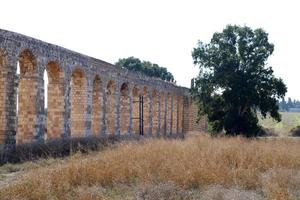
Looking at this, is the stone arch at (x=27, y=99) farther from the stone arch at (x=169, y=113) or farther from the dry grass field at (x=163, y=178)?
the stone arch at (x=169, y=113)

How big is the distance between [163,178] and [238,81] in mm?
18554

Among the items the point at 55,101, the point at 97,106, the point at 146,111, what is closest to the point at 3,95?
Answer: the point at 55,101

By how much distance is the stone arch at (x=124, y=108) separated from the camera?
2707 cm

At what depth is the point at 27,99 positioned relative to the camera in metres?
16.8

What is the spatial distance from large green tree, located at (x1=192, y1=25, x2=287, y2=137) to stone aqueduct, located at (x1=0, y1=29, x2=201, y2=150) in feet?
14.8

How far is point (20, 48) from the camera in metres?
15.2

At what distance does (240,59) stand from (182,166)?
18611 mm

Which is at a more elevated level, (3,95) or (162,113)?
(3,95)

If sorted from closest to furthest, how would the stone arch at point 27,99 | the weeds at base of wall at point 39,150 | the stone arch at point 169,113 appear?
the weeds at base of wall at point 39,150
the stone arch at point 27,99
the stone arch at point 169,113

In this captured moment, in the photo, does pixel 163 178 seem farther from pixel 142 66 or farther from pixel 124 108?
pixel 142 66

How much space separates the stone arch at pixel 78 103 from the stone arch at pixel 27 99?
453 cm

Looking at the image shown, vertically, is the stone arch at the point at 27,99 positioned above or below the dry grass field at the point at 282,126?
above

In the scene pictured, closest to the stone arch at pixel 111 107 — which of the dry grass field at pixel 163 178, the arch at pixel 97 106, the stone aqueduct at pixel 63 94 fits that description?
the stone aqueduct at pixel 63 94

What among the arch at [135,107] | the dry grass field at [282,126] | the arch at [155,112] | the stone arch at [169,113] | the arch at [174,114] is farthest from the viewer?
the dry grass field at [282,126]
